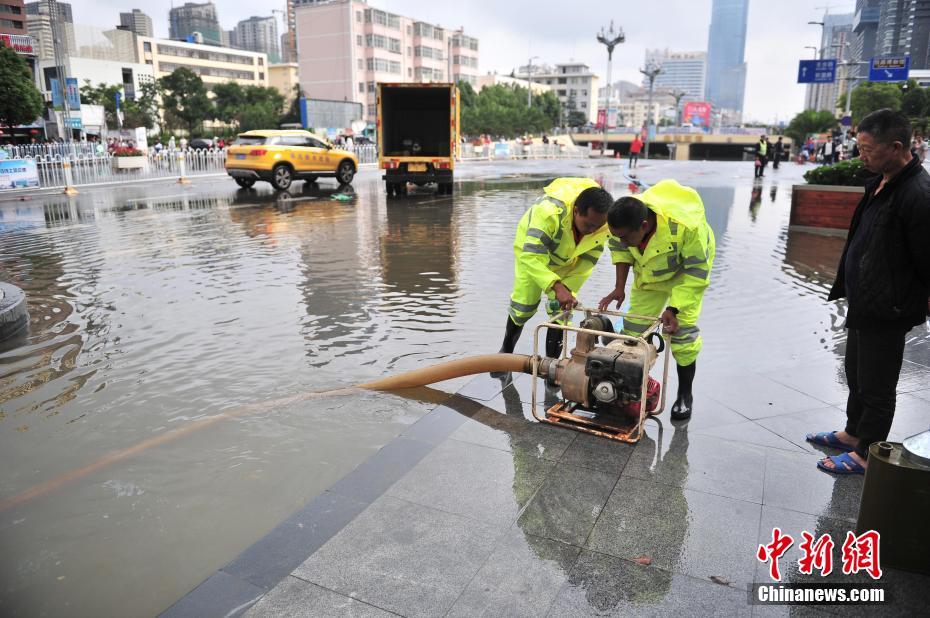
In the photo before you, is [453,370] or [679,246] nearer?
[679,246]

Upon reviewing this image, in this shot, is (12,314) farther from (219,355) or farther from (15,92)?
(15,92)

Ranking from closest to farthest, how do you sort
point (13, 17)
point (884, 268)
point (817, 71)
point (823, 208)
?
point (884, 268) → point (823, 208) → point (817, 71) → point (13, 17)

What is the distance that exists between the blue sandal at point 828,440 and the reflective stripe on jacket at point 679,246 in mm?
985

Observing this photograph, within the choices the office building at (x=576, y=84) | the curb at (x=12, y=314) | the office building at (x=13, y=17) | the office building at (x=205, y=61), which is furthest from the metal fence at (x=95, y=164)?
the office building at (x=576, y=84)

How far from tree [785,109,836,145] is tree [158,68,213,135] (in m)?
62.1

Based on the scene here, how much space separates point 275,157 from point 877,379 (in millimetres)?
18590

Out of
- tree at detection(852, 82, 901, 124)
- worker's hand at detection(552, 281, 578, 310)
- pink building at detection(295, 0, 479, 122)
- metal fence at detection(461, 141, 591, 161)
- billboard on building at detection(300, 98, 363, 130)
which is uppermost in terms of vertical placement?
pink building at detection(295, 0, 479, 122)

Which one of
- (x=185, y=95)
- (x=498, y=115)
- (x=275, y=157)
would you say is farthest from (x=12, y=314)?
(x=498, y=115)

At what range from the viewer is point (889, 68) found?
3425 centimetres

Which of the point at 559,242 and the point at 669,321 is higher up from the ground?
A: the point at 559,242

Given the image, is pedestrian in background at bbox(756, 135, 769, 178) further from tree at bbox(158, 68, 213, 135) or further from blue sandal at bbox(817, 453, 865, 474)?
tree at bbox(158, 68, 213, 135)

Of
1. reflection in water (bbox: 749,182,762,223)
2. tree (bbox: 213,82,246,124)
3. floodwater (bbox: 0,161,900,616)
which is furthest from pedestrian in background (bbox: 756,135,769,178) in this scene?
tree (bbox: 213,82,246,124)

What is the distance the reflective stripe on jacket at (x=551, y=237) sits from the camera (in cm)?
419

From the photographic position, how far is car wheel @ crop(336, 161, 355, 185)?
70.9 ft
